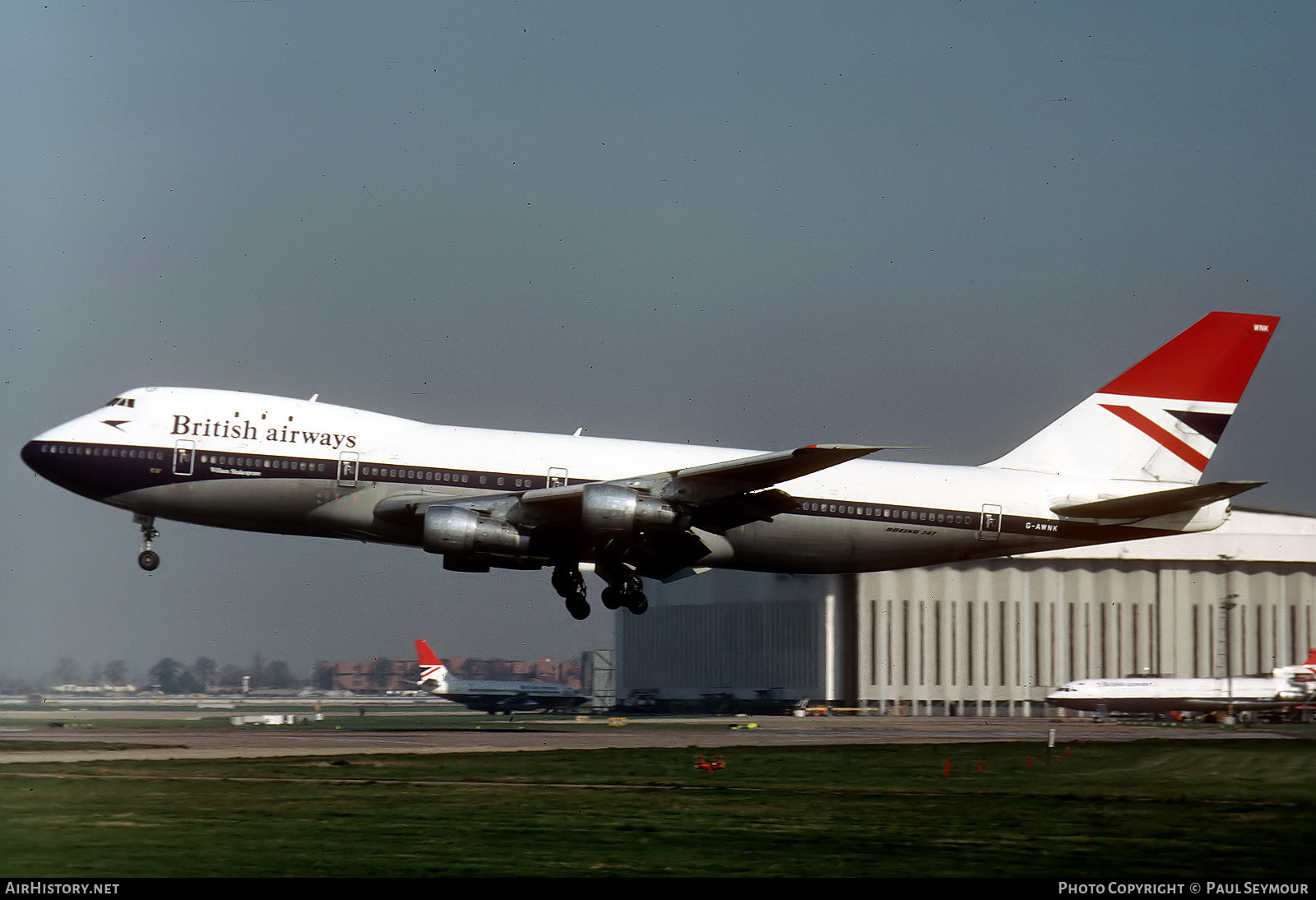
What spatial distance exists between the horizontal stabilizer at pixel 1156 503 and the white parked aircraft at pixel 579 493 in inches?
2.7

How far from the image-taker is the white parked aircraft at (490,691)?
98.8 meters

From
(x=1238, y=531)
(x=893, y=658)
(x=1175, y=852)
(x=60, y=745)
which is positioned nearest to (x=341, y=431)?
(x=60, y=745)

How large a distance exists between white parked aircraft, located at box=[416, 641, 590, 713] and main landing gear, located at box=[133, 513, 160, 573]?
5551 centimetres

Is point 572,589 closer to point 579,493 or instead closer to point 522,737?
point 579,493

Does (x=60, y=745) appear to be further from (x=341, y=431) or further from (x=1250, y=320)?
(x=1250, y=320)

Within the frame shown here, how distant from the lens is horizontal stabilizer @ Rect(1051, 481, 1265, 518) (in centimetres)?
3984

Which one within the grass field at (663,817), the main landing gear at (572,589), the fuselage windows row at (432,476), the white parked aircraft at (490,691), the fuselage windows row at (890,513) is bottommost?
the white parked aircraft at (490,691)

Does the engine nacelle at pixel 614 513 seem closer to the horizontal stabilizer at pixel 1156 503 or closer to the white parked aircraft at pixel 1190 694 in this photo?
the horizontal stabilizer at pixel 1156 503

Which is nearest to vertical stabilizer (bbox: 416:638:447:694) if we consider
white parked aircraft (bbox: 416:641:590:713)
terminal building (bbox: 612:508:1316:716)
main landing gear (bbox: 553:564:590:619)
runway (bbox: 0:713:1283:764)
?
white parked aircraft (bbox: 416:641:590:713)

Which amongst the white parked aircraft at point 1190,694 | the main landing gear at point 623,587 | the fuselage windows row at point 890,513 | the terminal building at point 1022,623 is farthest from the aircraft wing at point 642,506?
the terminal building at point 1022,623

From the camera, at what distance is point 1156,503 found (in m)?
42.1

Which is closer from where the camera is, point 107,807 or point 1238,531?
point 107,807

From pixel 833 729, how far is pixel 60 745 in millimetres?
29284

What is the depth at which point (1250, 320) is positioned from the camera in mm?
45938
